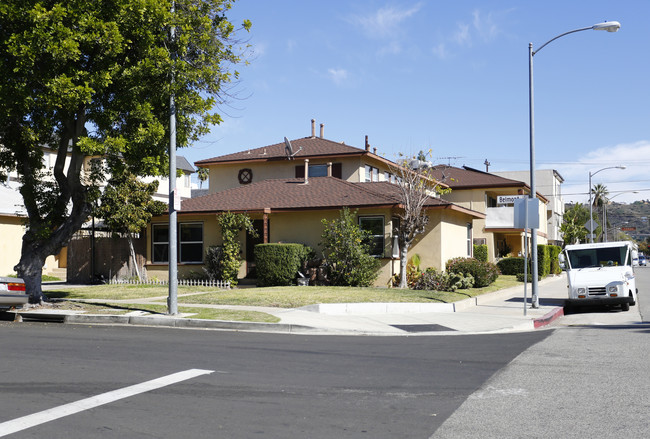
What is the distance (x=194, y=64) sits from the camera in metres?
16.0

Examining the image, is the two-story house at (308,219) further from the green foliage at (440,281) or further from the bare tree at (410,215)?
the green foliage at (440,281)

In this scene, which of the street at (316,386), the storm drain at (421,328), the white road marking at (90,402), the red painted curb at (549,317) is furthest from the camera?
the red painted curb at (549,317)

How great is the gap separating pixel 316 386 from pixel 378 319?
821cm

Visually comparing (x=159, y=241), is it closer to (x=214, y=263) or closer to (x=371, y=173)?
(x=214, y=263)

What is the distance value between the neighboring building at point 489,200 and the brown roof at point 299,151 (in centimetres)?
1100

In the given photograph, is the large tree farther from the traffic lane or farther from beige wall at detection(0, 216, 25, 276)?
beige wall at detection(0, 216, 25, 276)

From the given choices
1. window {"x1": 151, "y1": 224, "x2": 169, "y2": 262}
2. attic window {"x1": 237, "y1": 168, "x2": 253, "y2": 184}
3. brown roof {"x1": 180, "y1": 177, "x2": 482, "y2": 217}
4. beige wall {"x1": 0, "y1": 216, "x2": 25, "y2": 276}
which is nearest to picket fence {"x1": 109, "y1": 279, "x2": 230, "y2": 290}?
window {"x1": 151, "y1": 224, "x2": 169, "y2": 262}

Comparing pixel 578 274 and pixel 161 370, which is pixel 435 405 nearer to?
pixel 161 370

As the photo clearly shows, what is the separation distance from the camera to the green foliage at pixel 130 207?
25.1m

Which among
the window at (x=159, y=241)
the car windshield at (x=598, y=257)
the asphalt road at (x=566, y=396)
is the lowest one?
the asphalt road at (x=566, y=396)

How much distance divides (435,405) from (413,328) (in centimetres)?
756

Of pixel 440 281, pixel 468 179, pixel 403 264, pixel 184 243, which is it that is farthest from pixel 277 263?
pixel 468 179

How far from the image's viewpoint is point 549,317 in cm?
1661

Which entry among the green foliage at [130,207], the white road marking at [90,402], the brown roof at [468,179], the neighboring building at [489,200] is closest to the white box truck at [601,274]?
the white road marking at [90,402]
